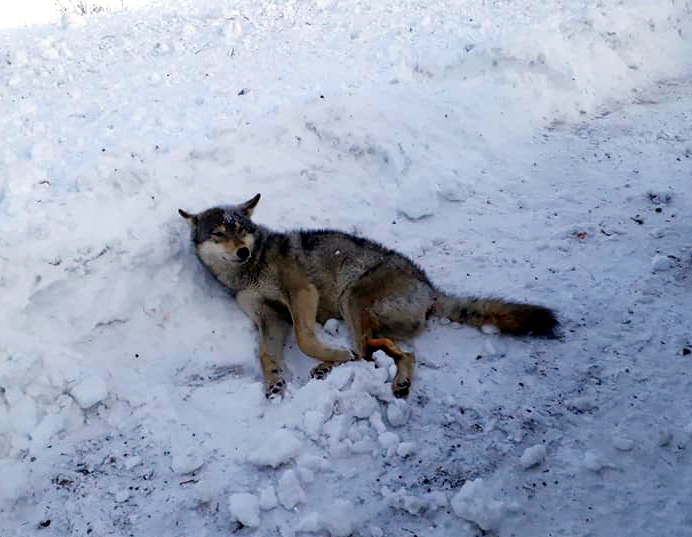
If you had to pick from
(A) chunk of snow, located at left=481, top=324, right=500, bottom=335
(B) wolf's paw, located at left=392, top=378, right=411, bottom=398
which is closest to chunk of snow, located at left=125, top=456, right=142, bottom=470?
(B) wolf's paw, located at left=392, top=378, right=411, bottom=398

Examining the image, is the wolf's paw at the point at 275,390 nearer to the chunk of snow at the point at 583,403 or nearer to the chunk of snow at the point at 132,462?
the chunk of snow at the point at 132,462

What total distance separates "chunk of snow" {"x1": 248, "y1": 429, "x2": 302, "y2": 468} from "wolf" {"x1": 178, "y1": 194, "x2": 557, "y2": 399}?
0.69 m

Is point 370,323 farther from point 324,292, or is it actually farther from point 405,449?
point 405,449

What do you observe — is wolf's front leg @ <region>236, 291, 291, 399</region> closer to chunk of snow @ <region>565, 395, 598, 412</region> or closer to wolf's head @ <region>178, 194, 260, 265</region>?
wolf's head @ <region>178, 194, 260, 265</region>

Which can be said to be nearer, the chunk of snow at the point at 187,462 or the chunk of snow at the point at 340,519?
the chunk of snow at the point at 340,519

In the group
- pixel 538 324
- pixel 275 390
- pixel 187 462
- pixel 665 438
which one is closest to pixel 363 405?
pixel 275 390

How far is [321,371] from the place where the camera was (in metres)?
4.52

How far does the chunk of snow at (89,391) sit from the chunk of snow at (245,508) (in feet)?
4.08

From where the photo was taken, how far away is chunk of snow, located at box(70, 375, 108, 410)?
13.4ft

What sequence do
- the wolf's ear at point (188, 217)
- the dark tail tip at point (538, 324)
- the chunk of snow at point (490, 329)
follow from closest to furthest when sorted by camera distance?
the dark tail tip at point (538, 324)
the chunk of snow at point (490, 329)
the wolf's ear at point (188, 217)

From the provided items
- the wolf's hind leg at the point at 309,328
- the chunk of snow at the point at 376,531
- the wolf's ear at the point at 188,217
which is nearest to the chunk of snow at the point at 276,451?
the chunk of snow at the point at 376,531

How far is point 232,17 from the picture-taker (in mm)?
9648

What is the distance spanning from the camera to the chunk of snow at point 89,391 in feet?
13.4

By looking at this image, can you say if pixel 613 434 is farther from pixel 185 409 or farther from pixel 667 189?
pixel 667 189
